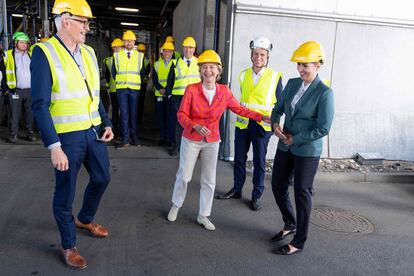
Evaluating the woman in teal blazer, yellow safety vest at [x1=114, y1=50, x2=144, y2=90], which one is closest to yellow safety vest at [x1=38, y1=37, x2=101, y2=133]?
the woman in teal blazer

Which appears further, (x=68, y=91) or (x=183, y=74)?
(x=183, y=74)

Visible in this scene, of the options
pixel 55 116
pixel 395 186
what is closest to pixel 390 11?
pixel 395 186

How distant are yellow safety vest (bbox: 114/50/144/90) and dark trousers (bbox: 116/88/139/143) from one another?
0.12m

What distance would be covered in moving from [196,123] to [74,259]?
1800 mm

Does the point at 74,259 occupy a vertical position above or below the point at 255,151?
below

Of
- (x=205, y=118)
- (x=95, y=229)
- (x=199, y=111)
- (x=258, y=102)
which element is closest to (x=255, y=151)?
(x=258, y=102)

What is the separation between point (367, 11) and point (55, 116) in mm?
6204

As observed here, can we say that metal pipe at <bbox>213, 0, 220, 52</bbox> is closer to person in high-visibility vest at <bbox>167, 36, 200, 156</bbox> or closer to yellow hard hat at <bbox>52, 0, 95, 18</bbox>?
person in high-visibility vest at <bbox>167, 36, 200, 156</bbox>

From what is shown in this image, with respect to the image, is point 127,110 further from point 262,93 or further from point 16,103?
point 262,93

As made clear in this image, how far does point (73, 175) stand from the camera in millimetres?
3467

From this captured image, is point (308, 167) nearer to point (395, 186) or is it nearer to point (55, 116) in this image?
Result: point (55, 116)

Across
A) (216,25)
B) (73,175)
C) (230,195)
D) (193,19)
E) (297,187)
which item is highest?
(193,19)

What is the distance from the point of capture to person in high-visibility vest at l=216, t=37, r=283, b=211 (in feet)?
16.7

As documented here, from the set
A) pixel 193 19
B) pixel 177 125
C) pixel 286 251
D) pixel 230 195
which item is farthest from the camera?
pixel 193 19
